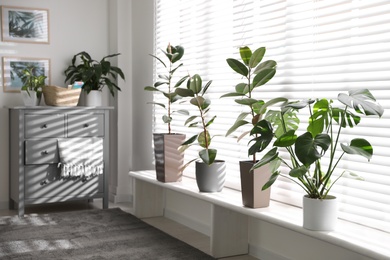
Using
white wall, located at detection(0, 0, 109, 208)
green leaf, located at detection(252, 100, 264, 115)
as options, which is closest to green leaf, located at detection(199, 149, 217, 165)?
green leaf, located at detection(252, 100, 264, 115)

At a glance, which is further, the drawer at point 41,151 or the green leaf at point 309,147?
the drawer at point 41,151

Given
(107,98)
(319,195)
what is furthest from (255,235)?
(107,98)

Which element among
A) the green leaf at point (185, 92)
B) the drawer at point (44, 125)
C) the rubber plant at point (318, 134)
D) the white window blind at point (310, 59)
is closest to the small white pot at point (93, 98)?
the drawer at point (44, 125)

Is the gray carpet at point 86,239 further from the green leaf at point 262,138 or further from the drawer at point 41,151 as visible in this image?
the green leaf at point 262,138

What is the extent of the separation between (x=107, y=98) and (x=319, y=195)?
10.3ft

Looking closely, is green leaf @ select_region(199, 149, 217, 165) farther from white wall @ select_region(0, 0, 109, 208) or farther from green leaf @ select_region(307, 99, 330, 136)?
white wall @ select_region(0, 0, 109, 208)

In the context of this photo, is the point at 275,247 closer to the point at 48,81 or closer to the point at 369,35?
the point at 369,35

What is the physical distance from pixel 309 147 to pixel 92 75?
9.55 feet

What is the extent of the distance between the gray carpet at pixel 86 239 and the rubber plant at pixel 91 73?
117cm

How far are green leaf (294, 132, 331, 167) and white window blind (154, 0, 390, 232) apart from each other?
44cm

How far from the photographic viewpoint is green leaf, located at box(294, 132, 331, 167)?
2148mm

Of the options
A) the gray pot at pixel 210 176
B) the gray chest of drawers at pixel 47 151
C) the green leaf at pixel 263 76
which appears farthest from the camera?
the gray chest of drawers at pixel 47 151

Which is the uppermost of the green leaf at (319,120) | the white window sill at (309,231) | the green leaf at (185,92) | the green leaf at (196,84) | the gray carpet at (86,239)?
the green leaf at (196,84)

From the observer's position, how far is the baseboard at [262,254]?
316 cm
